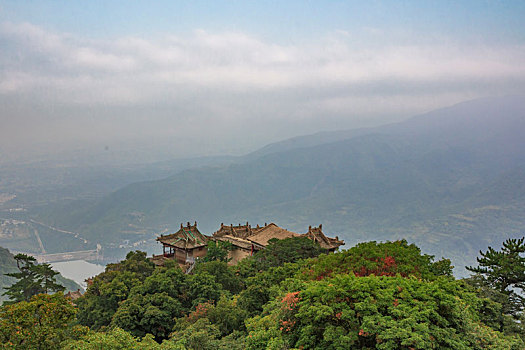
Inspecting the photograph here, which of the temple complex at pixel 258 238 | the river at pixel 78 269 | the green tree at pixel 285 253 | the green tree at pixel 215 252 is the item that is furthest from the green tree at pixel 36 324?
the river at pixel 78 269

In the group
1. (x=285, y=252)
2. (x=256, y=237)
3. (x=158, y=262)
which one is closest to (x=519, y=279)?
(x=285, y=252)

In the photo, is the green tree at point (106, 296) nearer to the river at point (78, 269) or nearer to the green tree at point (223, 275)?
the green tree at point (223, 275)

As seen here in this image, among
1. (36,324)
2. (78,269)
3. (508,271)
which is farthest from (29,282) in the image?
(78,269)

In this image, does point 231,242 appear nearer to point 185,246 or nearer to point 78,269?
point 185,246

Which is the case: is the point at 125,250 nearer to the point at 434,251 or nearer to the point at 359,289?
the point at 434,251

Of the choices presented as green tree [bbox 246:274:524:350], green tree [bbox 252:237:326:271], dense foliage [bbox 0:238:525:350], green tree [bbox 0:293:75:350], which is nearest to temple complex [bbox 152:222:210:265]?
green tree [bbox 252:237:326:271]
